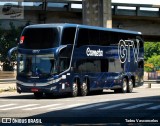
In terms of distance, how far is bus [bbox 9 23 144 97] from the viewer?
27.0m

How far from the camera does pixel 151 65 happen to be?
175750 mm

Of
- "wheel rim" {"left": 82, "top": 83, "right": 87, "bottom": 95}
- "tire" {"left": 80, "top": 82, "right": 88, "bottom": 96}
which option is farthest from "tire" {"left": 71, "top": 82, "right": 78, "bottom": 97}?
"wheel rim" {"left": 82, "top": 83, "right": 87, "bottom": 95}

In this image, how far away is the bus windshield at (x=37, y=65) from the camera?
26.9 metres

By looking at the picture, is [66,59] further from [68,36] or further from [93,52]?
[93,52]

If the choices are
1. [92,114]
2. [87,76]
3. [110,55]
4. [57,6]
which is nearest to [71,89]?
[87,76]

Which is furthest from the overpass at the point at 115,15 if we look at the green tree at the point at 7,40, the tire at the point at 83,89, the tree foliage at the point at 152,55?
the tree foliage at the point at 152,55

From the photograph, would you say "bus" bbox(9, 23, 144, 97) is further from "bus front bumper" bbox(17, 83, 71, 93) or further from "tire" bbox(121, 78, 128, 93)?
"tire" bbox(121, 78, 128, 93)

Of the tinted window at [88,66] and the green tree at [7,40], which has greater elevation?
the green tree at [7,40]

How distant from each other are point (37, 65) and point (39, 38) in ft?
4.44

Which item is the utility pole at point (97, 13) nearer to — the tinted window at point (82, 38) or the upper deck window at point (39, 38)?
the tinted window at point (82, 38)

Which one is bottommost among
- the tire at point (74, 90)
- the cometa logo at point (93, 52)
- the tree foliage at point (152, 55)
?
the tree foliage at point (152, 55)

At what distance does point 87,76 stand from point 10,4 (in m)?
25.2

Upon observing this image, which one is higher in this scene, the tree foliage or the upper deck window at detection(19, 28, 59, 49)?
the upper deck window at detection(19, 28, 59, 49)

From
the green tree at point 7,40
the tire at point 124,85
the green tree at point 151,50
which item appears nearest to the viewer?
the tire at point 124,85
